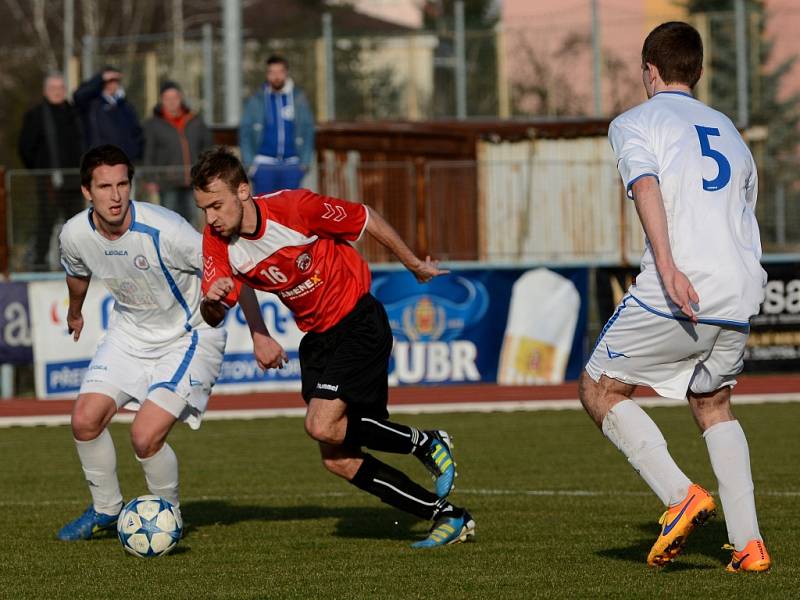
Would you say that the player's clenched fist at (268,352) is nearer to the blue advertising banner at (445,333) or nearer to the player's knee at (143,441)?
the player's knee at (143,441)

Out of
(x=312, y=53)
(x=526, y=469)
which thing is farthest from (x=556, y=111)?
(x=526, y=469)

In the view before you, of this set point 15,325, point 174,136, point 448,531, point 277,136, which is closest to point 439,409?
point 277,136

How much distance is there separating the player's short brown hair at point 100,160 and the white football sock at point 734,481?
10.9 ft

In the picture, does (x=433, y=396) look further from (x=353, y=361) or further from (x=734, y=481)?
(x=734, y=481)

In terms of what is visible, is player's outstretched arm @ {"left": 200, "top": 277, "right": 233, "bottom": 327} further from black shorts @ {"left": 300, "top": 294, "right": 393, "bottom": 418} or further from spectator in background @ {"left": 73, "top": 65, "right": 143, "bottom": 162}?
spectator in background @ {"left": 73, "top": 65, "right": 143, "bottom": 162}

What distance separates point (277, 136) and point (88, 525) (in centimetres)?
910

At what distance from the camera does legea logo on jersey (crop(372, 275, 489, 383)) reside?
1616 cm

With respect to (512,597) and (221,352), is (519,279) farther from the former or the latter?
(512,597)

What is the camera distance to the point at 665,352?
19.3ft

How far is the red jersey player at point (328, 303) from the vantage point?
686cm

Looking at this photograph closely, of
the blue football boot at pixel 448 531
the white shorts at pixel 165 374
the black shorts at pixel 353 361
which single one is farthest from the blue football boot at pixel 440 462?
the white shorts at pixel 165 374

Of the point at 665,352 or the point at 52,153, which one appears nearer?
the point at 665,352

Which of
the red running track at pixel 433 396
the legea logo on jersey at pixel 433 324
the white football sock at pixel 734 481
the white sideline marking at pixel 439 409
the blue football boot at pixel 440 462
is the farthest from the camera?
the legea logo on jersey at pixel 433 324

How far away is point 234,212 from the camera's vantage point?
22.4ft
